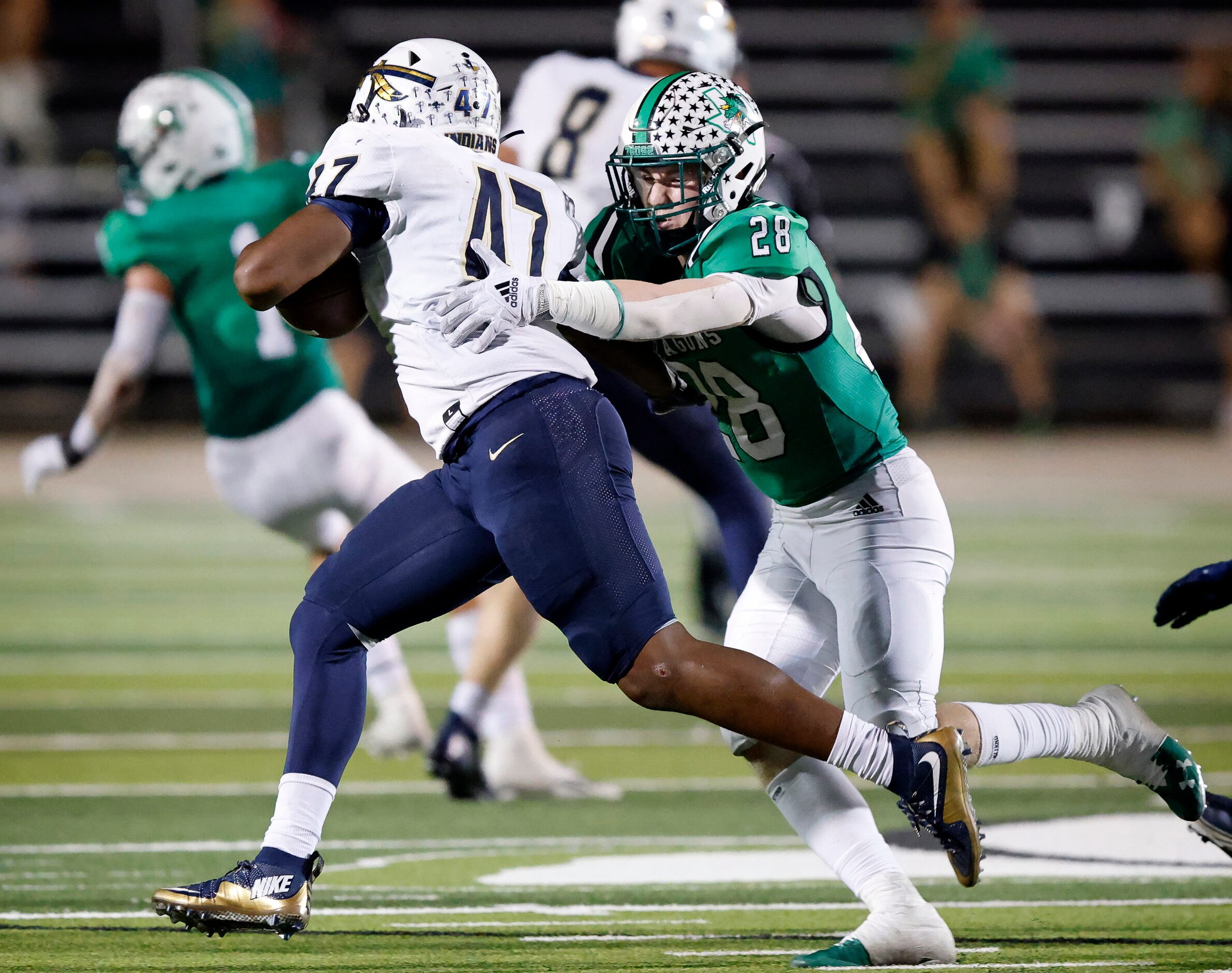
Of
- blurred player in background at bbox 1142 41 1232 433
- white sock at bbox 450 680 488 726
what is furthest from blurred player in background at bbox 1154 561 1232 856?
blurred player in background at bbox 1142 41 1232 433

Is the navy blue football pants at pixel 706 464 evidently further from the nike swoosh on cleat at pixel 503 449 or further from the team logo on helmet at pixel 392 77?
the nike swoosh on cleat at pixel 503 449

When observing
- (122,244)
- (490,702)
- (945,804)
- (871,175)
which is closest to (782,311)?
(945,804)

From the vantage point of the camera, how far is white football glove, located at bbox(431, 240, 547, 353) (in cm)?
326

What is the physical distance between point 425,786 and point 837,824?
213 centimetres

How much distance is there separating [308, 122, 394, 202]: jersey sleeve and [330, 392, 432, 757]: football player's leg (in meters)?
2.08

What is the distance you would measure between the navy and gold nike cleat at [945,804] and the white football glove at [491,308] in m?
0.96

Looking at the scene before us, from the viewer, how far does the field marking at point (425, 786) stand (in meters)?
5.16

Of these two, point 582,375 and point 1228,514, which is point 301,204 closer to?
point 582,375

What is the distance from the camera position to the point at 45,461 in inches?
214

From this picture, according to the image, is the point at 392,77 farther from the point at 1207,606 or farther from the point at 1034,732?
the point at 1207,606

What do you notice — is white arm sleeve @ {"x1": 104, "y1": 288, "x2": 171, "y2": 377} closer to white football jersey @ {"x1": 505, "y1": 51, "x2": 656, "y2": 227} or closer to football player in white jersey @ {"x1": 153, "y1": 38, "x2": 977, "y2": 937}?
white football jersey @ {"x1": 505, "y1": 51, "x2": 656, "y2": 227}

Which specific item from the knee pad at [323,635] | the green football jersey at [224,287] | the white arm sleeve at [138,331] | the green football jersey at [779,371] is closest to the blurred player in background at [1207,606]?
the green football jersey at [779,371]

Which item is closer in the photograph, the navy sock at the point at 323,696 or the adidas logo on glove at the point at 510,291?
the adidas logo on glove at the point at 510,291

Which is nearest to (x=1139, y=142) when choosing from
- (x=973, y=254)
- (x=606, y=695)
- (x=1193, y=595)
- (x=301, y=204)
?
(x=973, y=254)
